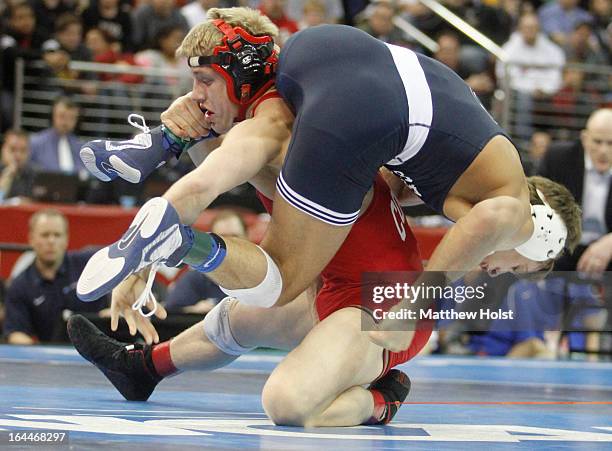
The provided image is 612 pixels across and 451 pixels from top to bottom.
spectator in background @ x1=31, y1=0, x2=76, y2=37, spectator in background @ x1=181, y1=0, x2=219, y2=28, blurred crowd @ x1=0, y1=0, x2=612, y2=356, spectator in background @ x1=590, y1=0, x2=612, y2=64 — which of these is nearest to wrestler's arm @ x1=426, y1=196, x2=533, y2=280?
blurred crowd @ x1=0, y1=0, x2=612, y2=356

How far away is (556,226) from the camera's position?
12.1ft

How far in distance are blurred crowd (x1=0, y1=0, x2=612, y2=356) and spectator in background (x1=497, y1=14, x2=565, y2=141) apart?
14 mm

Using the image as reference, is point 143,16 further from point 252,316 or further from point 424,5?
point 252,316

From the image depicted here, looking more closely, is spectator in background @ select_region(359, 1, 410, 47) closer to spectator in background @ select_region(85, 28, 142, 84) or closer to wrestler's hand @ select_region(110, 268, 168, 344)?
spectator in background @ select_region(85, 28, 142, 84)

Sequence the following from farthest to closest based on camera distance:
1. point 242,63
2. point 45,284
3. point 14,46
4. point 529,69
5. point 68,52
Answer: point 529,69 → point 68,52 → point 14,46 → point 45,284 → point 242,63

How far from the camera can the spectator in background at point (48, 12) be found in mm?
10045

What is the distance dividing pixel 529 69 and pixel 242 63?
24.4 feet

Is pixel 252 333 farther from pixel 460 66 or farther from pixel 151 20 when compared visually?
pixel 151 20

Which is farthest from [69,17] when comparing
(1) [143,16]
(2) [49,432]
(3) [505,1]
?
(2) [49,432]

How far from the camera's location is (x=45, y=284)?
6.41 metres

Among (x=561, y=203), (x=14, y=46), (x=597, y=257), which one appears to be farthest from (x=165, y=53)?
(x=561, y=203)

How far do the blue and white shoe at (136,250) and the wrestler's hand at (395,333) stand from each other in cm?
61

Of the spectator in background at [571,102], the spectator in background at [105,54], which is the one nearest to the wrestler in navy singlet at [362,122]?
the spectator in background at [105,54]

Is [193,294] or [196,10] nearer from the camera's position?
[193,294]
